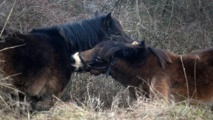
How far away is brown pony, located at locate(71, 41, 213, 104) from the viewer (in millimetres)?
5254

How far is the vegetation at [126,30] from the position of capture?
14.8 ft

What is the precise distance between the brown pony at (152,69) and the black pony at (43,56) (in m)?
0.20

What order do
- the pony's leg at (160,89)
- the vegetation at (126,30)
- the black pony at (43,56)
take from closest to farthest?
1. the vegetation at (126,30)
2. the black pony at (43,56)
3. the pony's leg at (160,89)

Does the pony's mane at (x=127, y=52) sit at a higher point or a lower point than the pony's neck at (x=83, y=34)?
lower

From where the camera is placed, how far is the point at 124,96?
5816 mm

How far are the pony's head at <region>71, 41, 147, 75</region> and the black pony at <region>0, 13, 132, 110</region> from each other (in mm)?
161

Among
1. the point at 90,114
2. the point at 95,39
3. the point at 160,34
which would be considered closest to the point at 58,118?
the point at 90,114

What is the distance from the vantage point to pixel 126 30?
7543mm

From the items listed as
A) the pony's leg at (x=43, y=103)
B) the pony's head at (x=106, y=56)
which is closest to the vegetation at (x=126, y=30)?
the pony's leg at (x=43, y=103)

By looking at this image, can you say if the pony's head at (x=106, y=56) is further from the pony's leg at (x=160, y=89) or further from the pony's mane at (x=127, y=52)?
the pony's leg at (x=160, y=89)

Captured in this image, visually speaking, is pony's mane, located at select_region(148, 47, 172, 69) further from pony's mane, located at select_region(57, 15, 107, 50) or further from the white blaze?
the white blaze

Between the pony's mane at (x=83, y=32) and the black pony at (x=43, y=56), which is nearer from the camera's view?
the black pony at (x=43, y=56)

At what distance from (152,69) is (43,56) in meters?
1.44

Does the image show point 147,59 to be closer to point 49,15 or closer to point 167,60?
point 167,60
